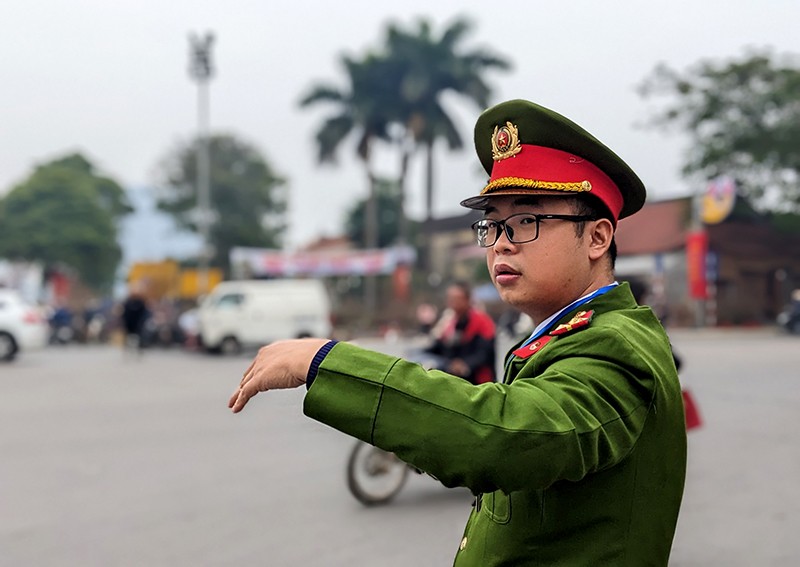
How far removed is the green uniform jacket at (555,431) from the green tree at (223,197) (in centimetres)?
5231

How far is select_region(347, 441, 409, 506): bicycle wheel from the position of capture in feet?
20.1

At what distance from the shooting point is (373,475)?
6.23 m

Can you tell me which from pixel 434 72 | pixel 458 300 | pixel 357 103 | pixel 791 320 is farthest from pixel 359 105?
pixel 458 300

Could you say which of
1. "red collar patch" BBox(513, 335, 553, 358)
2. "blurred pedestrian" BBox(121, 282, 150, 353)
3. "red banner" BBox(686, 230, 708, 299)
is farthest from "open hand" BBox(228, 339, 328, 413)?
"red banner" BBox(686, 230, 708, 299)

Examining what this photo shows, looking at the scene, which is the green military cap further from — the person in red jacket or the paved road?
the person in red jacket

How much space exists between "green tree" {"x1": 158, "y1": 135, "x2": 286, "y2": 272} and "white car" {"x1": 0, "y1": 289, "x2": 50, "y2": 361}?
34.3 meters

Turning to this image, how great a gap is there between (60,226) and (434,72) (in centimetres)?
2523

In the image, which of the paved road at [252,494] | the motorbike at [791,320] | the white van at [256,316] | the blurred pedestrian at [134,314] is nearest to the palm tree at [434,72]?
the motorbike at [791,320]

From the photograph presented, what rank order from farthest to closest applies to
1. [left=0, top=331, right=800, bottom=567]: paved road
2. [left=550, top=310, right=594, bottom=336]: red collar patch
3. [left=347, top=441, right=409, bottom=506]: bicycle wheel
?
1. [left=347, top=441, right=409, bottom=506]: bicycle wheel
2. [left=0, top=331, right=800, bottom=567]: paved road
3. [left=550, top=310, right=594, bottom=336]: red collar patch

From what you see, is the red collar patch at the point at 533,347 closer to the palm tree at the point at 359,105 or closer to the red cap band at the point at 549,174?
the red cap band at the point at 549,174

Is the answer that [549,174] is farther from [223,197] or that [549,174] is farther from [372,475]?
[223,197]

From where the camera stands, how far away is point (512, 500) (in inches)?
56.9

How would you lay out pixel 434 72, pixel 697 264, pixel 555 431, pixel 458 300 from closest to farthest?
1. pixel 555 431
2. pixel 458 300
3. pixel 697 264
4. pixel 434 72

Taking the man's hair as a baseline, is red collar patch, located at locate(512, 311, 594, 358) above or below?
below
